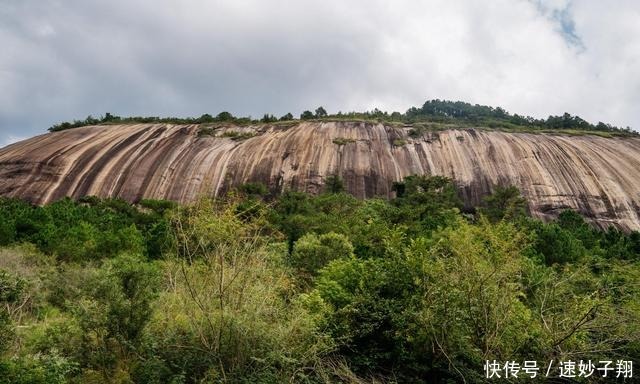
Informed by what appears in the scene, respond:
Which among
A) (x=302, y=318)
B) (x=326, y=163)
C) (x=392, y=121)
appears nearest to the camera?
(x=302, y=318)

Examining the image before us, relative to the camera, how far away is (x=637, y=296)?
1116 centimetres

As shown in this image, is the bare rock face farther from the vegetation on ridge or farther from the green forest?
Answer: the green forest

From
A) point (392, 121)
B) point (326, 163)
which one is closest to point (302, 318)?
point (326, 163)

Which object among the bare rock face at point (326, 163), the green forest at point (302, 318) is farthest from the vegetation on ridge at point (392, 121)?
the green forest at point (302, 318)

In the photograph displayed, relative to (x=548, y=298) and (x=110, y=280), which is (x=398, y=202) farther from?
(x=110, y=280)

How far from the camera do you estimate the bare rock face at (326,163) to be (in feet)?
111

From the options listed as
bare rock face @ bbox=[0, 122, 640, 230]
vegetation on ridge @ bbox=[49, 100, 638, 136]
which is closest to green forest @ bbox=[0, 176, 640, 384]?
bare rock face @ bbox=[0, 122, 640, 230]

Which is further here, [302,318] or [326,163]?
[326,163]

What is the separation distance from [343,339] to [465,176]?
1106 inches

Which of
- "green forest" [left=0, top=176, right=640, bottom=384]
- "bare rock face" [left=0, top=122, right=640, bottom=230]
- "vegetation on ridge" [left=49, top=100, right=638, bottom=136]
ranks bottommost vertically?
"green forest" [left=0, top=176, right=640, bottom=384]

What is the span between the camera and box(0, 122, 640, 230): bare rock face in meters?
33.9

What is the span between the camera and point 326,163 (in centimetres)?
3675

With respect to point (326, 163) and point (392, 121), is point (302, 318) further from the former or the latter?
point (392, 121)

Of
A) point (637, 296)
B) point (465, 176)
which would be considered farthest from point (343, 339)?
point (465, 176)
